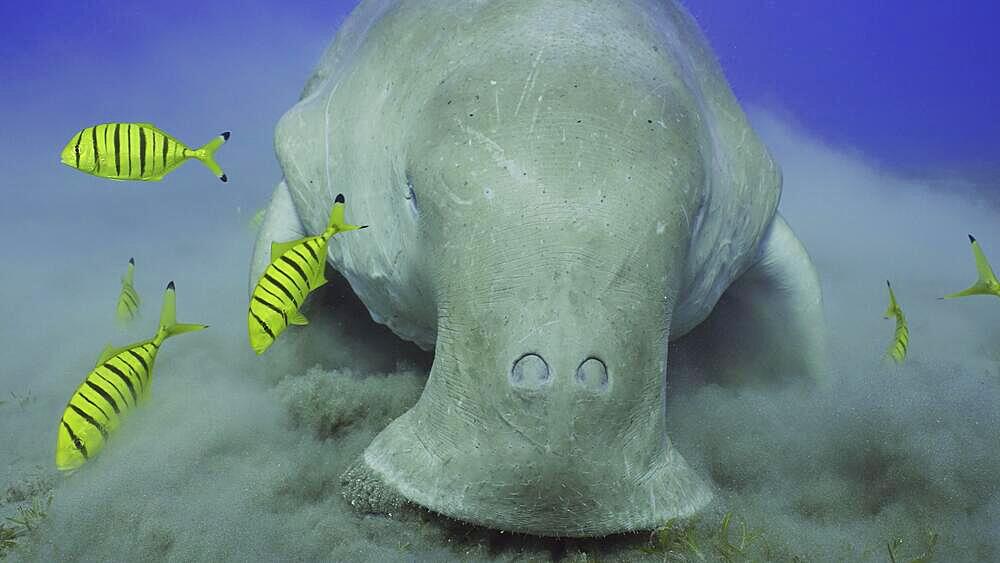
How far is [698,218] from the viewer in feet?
9.24

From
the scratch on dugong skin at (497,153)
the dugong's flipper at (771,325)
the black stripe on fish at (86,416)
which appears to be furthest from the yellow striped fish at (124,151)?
the dugong's flipper at (771,325)

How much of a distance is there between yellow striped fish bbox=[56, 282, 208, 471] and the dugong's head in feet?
3.69

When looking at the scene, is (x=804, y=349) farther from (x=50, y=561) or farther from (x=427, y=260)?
(x=50, y=561)

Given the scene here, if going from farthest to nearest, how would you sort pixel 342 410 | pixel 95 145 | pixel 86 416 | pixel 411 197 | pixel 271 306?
pixel 342 410, pixel 95 145, pixel 271 306, pixel 86 416, pixel 411 197

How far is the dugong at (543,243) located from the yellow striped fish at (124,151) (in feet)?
3.70

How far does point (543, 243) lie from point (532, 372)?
15.4 inches

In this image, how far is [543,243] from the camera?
2.29 m

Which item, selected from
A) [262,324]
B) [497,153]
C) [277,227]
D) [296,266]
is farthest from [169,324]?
[497,153]

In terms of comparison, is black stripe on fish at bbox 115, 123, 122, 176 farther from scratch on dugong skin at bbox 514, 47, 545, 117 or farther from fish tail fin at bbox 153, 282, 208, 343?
scratch on dugong skin at bbox 514, 47, 545, 117

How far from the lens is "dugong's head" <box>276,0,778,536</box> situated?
7.25ft

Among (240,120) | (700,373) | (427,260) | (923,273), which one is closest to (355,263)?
(427,260)

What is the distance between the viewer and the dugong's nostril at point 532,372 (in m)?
2.15

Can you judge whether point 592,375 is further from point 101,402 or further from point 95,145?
point 95,145

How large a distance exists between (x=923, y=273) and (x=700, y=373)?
648 centimetres
